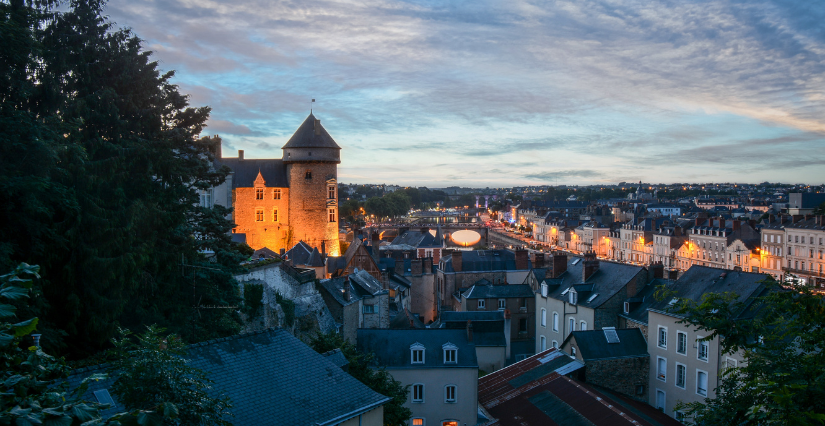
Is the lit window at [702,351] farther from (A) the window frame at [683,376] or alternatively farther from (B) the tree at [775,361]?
(B) the tree at [775,361]

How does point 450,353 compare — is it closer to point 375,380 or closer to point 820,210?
point 375,380

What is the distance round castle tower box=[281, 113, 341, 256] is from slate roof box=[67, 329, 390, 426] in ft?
107

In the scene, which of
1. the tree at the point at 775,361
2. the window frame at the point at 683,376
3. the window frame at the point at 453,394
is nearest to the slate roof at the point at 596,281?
the window frame at the point at 683,376

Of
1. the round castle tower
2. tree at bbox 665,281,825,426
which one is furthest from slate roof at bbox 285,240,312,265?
tree at bbox 665,281,825,426

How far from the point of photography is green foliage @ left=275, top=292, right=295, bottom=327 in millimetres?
21750

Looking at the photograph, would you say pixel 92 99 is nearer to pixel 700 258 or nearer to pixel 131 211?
pixel 131 211

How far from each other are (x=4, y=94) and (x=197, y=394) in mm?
10666

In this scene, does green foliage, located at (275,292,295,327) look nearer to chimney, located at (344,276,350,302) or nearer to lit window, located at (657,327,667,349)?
chimney, located at (344,276,350,302)

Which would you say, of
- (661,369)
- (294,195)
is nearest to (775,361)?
(661,369)

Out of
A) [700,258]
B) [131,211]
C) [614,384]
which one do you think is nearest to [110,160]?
[131,211]

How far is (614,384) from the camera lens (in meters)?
24.5

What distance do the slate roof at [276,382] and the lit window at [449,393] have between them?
10320mm

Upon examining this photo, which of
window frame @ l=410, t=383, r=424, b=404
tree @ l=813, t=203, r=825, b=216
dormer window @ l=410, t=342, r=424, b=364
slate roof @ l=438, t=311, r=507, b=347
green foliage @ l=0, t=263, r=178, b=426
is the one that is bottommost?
window frame @ l=410, t=383, r=424, b=404

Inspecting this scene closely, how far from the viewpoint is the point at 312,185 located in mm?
44969
